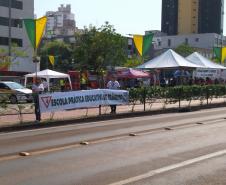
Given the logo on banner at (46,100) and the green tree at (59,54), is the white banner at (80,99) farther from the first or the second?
the green tree at (59,54)

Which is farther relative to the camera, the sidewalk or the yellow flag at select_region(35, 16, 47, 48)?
the yellow flag at select_region(35, 16, 47, 48)

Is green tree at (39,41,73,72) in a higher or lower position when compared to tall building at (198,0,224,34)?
lower

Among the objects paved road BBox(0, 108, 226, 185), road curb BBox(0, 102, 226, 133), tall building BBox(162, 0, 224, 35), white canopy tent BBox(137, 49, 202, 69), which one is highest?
tall building BBox(162, 0, 224, 35)

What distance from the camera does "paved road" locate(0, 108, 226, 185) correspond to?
338 inches

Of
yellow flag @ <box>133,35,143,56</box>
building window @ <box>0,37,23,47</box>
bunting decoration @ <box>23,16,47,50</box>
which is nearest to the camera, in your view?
bunting decoration @ <box>23,16,47,50</box>

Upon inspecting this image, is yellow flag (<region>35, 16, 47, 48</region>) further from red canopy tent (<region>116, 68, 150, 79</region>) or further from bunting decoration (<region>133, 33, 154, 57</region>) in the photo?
red canopy tent (<region>116, 68, 150, 79</region>)

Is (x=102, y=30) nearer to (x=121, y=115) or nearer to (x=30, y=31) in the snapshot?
(x=30, y=31)

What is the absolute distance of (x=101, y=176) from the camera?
8.73m

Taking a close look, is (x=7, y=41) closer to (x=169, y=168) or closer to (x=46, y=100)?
(x=46, y=100)

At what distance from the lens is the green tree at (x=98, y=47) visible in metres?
66.2

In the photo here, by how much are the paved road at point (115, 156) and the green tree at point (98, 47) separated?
49.7 m

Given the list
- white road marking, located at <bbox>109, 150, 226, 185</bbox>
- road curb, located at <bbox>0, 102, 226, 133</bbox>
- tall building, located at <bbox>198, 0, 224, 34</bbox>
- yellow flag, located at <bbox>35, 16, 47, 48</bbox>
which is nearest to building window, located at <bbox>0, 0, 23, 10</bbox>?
yellow flag, located at <bbox>35, 16, 47, 48</bbox>

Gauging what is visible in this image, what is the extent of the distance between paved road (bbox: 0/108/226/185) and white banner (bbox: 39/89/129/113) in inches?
122

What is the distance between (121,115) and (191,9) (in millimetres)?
134036
